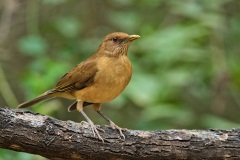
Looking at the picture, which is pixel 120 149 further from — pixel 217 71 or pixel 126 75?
pixel 217 71

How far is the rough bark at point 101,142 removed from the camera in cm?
457

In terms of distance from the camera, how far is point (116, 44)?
605 cm

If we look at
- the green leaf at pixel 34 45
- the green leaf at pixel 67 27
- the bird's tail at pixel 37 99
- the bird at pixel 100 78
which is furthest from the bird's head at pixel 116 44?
the green leaf at pixel 67 27

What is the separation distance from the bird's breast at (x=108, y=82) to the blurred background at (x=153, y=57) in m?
0.43

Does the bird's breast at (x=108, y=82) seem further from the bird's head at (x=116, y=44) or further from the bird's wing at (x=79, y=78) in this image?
the bird's head at (x=116, y=44)

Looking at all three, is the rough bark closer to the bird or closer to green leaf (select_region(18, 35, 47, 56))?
the bird

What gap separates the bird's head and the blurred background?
41cm

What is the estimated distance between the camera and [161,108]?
6449mm

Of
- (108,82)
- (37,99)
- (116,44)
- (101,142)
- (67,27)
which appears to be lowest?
(101,142)

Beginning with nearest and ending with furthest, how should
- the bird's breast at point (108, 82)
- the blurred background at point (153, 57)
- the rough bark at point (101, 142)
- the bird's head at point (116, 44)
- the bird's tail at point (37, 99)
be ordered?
the rough bark at point (101, 142) < the bird's breast at point (108, 82) < the bird's head at point (116, 44) < the bird's tail at point (37, 99) < the blurred background at point (153, 57)

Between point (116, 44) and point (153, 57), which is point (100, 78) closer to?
point (116, 44)

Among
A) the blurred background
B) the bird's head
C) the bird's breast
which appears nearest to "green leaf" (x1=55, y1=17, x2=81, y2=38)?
the blurred background

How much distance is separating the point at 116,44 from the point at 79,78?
20.8 inches

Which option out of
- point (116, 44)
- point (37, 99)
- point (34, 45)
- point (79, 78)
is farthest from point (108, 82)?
point (34, 45)
